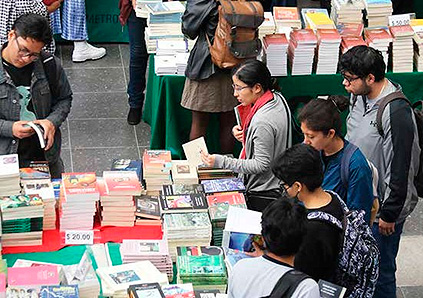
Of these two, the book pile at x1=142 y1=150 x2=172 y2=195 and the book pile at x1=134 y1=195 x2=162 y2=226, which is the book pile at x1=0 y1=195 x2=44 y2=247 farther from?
the book pile at x1=142 y1=150 x2=172 y2=195

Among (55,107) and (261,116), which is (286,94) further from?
(55,107)

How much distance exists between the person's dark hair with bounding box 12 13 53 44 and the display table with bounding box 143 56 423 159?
5.60 ft

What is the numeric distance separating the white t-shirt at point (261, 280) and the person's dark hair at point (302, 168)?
61 cm

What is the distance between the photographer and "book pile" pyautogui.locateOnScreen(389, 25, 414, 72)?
641 cm

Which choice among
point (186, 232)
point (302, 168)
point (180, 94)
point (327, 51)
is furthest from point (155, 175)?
point (327, 51)

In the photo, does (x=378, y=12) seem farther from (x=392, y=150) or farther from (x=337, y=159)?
(x=337, y=159)

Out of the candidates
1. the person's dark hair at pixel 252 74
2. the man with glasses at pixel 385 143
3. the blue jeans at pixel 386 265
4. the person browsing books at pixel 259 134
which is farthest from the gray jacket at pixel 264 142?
the blue jeans at pixel 386 265

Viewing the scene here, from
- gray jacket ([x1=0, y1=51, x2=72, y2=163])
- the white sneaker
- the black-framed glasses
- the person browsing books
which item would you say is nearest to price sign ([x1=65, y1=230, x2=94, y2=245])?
gray jacket ([x1=0, y1=51, x2=72, y2=163])

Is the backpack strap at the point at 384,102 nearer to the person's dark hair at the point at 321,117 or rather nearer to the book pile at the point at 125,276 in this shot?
the person's dark hair at the point at 321,117

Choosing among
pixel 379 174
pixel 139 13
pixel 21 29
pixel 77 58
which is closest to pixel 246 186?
pixel 379 174

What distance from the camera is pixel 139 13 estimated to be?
6.83 m

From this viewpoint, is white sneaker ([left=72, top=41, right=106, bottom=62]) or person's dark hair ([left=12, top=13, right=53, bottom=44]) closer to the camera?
person's dark hair ([left=12, top=13, right=53, bottom=44])

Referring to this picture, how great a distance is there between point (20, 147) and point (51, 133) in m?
0.25

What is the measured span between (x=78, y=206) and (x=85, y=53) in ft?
14.6
